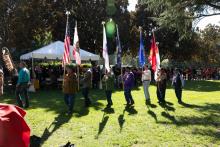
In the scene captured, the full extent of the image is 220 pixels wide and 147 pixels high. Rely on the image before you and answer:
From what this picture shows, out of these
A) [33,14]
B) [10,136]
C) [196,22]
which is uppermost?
[33,14]

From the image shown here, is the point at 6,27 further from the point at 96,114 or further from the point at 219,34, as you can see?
the point at 219,34

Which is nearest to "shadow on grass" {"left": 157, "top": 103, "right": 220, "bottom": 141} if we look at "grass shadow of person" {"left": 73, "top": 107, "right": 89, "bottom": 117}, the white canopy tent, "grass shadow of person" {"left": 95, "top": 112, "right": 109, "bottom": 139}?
"grass shadow of person" {"left": 95, "top": 112, "right": 109, "bottom": 139}

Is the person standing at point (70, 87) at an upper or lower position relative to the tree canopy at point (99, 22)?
lower

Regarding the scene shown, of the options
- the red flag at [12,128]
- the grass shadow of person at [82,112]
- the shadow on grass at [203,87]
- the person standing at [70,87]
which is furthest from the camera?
the shadow on grass at [203,87]

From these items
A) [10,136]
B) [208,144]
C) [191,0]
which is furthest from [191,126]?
[10,136]

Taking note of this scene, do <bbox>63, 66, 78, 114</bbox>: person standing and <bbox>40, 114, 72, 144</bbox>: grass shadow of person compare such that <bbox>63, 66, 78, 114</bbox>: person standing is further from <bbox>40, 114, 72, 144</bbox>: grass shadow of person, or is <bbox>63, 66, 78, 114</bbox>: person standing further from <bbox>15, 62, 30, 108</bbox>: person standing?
<bbox>15, 62, 30, 108</bbox>: person standing

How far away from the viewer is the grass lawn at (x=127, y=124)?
33.2ft

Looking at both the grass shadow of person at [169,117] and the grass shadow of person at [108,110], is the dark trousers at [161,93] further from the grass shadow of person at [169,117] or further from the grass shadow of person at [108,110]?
the grass shadow of person at [169,117]

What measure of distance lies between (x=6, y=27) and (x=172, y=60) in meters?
33.7

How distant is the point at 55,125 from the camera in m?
12.1

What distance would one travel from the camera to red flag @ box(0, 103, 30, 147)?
3398mm

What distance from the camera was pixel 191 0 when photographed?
15.8 metres

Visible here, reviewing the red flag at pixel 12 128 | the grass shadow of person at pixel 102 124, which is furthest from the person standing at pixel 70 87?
the red flag at pixel 12 128

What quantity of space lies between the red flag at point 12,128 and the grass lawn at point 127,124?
619 cm
